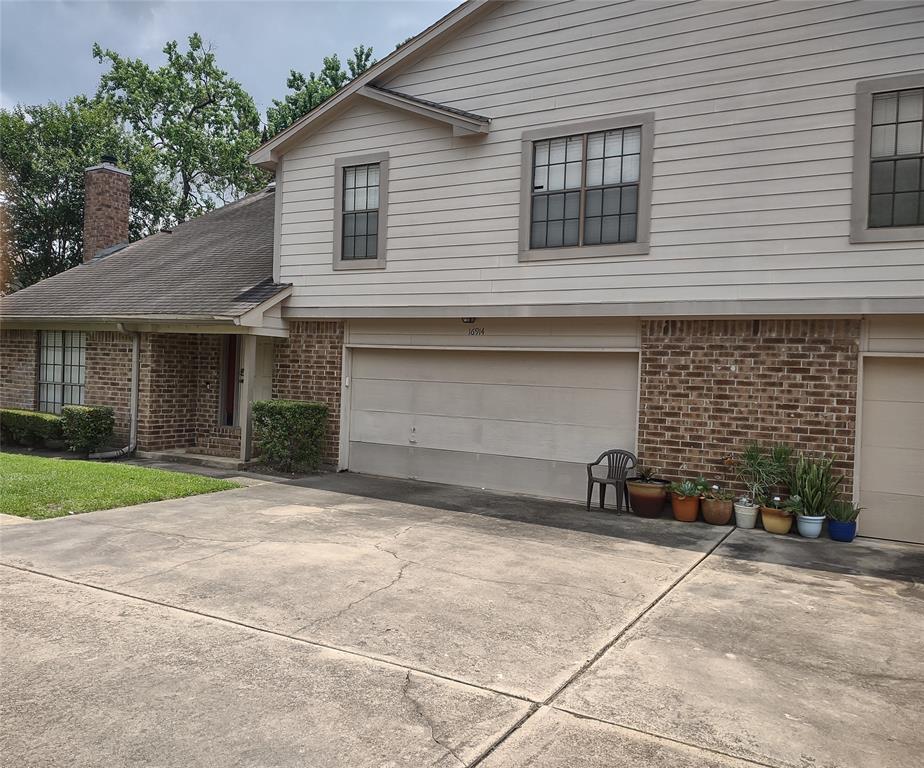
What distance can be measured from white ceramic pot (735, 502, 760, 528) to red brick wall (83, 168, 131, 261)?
1642 centimetres

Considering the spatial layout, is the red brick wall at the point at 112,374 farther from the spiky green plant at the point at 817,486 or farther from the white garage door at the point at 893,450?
the white garage door at the point at 893,450

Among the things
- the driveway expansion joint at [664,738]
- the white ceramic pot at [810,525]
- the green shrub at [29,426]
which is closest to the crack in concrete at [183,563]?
the driveway expansion joint at [664,738]

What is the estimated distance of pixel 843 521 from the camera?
787 cm

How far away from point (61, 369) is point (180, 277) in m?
3.12

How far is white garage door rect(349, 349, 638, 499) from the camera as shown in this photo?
32.0ft

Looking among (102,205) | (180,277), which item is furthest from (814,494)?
(102,205)

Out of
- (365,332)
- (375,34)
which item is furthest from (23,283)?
(365,332)

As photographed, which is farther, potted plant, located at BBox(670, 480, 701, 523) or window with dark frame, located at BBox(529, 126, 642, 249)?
window with dark frame, located at BBox(529, 126, 642, 249)

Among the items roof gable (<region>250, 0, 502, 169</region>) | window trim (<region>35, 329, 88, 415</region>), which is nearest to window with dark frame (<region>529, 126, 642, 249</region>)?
roof gable (<region>250, 0, 502, 169</region>)

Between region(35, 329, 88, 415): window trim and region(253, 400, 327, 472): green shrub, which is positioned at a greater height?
region(35, 329, 88, 415): window trim

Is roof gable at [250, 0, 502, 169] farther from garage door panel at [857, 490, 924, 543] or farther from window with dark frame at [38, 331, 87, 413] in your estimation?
garage door panel at [857, 490, 924, 543]

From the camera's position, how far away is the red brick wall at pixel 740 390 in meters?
8.16

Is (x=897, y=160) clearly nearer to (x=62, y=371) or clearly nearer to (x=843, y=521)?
(x=843, y=521)

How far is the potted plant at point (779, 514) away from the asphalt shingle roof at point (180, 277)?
7872 millimetres
